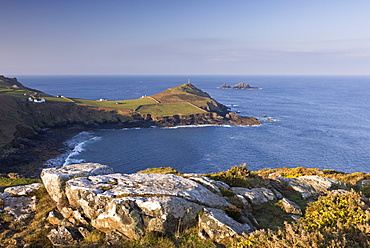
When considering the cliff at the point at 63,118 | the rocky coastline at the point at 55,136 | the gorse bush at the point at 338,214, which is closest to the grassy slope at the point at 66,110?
the cliff at the point at 63,118

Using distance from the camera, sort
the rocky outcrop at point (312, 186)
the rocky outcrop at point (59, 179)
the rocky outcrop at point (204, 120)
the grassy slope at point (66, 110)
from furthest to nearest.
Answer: the rocky outcrop at point (204, 120) < the grassy slope at point (66, 110) < the rocky outcrop at point (312, 186) < the rocky outcrop at point (59, 179)

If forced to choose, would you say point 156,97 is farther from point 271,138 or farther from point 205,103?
point 271,138

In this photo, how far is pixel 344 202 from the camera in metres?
11.0

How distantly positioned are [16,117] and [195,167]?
7261 cm

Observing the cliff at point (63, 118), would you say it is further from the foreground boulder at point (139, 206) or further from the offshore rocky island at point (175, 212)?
the foreground boulder at point (139, 206)

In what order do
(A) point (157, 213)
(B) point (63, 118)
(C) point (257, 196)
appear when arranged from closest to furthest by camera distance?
(A) point (157, 213) < (C) point (257, 196) < (B) point (63, 118)

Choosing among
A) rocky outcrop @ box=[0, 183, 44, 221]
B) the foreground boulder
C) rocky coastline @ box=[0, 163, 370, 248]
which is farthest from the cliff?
the foreground boulder

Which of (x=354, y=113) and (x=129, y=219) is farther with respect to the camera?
(x=354, y=113)

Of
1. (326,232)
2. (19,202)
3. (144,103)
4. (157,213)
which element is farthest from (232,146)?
(144,103)

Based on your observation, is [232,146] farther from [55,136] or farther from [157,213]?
[157,213]

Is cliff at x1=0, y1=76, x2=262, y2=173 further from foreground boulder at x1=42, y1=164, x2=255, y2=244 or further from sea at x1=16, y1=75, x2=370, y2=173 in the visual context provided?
foreground boulder at x1=42, y1=164, x2=255, y2=244

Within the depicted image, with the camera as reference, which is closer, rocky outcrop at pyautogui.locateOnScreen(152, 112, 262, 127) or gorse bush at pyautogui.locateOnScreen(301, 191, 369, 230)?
gorse bush at pyautogui.locateOnScreen(301, 191, 369, 230)

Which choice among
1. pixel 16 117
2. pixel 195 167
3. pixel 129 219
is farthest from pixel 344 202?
pixel 16 117

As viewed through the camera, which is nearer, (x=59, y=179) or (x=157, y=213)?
(x=157, y=213)
